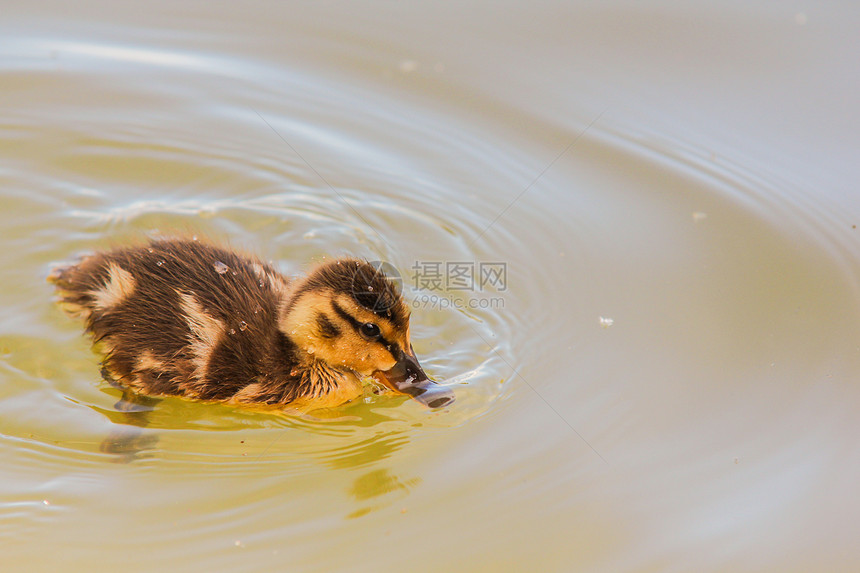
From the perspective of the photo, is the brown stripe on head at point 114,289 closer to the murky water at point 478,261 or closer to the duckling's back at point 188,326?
Answer: the duckling's back at point 188,326

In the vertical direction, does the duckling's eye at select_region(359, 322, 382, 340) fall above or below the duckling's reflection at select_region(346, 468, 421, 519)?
above

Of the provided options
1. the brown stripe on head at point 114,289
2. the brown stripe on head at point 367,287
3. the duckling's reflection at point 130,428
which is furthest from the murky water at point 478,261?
the brown stripe on head at point 367,287

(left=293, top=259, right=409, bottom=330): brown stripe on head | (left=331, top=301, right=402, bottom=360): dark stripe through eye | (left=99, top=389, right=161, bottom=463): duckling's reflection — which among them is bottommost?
(left=99, top=389, right=161, bottom=463): duckling's reflection

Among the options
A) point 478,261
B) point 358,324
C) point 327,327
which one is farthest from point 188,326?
point 478,261

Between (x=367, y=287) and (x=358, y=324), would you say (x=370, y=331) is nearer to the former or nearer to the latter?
(x=358, y=324)

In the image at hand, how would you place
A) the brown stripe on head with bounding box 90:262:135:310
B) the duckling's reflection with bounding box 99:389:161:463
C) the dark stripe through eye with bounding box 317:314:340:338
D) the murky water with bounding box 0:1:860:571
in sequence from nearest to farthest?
1. the murky water with bounding box 0:1:860:571
2. the duckling's reflection with bounding box 99:389:161:463
3. the dark stripe through eye with bounding box 317:314:340:338
4. the brown stripe on head with bounding box 90:262:135:310

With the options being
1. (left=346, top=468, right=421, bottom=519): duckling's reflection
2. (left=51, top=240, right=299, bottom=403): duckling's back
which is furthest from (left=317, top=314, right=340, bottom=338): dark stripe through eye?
(left=346, top=468, right=421, bottom=519): duckling's reflection

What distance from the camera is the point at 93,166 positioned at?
13.1 ft

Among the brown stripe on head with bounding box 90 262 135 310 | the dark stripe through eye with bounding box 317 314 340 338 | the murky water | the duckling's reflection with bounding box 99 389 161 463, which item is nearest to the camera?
the murky water

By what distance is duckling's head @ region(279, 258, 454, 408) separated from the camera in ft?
8.93

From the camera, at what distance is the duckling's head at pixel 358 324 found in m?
2.72

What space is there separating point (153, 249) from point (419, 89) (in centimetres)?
183

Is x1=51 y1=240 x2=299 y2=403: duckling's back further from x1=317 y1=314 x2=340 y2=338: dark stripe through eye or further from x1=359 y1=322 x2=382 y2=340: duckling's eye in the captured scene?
x1=359 y1=322 x2=382 y2=340: duckling's eye

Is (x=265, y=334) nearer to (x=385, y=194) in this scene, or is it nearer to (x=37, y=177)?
(x=385, y=194)
